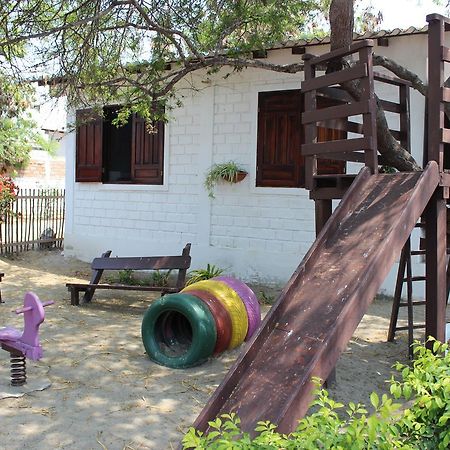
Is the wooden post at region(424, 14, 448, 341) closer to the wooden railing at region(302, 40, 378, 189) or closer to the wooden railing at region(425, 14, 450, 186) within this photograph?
the wooden railing at region(425, 14, 450, 186)

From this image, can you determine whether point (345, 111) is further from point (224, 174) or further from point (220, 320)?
point (224, 174)

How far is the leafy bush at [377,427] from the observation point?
6.21ft

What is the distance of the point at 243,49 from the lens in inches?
300

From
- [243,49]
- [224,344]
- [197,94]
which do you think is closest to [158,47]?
[243,49]

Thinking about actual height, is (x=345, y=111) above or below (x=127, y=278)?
above

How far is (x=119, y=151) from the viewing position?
1220 centimetres

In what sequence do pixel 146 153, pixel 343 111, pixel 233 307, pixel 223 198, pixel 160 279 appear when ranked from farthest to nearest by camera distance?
1. pixel 146 153
2. pixel 223 198
3. pixel 160 279
4. pixel 233 307
5. pixel 343 111

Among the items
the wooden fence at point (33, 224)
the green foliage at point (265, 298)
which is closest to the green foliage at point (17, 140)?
the wooden fence at point (33, 224)

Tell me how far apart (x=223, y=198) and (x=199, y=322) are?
5.14 m

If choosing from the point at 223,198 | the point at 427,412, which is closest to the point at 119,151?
the point at 223,198

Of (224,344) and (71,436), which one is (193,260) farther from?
(71,436)

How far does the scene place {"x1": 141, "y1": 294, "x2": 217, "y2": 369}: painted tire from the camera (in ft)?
17.6

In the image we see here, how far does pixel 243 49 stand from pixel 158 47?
4.37 feet

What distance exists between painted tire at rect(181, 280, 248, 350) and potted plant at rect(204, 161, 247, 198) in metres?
4.15
